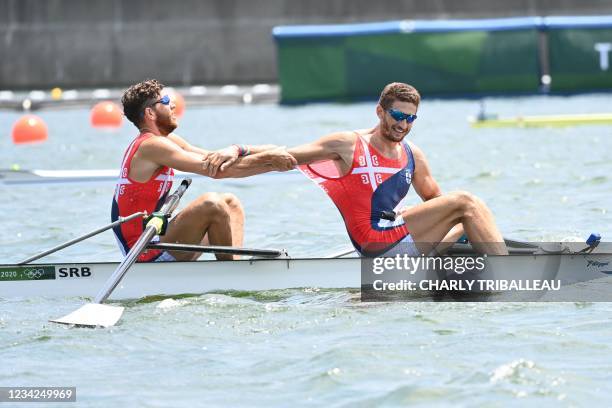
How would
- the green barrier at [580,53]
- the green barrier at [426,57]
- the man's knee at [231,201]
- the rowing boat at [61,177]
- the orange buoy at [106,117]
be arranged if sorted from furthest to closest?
the green barrier at [426,57] < the green barrier at [580,53] < the orange buoy at [106,117] < the rowing boat at [61,177] < the man's knee at [231,201]

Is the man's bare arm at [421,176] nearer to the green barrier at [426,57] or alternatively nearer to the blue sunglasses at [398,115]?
the blue sunglasses at [398,115]

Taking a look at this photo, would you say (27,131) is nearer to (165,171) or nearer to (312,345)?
(165,171)

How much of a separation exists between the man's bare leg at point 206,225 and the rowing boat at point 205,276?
201 millimetres

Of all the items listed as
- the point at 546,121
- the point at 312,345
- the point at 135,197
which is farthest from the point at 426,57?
the point at 312,345

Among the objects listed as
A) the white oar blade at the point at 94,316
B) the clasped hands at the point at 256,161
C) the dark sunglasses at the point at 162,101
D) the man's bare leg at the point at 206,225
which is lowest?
the white oar blade at the point at 94,316

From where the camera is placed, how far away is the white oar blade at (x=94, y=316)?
6617 mm

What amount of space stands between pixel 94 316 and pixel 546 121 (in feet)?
34.7

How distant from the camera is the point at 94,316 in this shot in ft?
21.9

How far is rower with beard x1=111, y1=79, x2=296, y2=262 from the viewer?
7168 millimetres

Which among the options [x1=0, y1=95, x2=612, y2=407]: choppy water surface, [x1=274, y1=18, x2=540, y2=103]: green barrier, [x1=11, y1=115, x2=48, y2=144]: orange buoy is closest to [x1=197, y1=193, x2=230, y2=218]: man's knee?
[x1=0, y1=95, x2=612, y2=407]: choppy water surface

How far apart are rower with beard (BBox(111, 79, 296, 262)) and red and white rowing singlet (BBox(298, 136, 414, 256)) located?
1.31 feet

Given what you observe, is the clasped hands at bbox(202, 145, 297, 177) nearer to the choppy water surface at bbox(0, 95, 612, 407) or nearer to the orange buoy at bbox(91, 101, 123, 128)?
the choppy water surface at bbox(0, 95, 612, 407)

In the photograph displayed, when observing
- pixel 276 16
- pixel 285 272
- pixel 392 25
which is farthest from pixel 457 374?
pixel 276 16

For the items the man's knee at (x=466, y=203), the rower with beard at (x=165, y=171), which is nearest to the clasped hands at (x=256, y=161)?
the rower with beard at (x=165, y=171)
